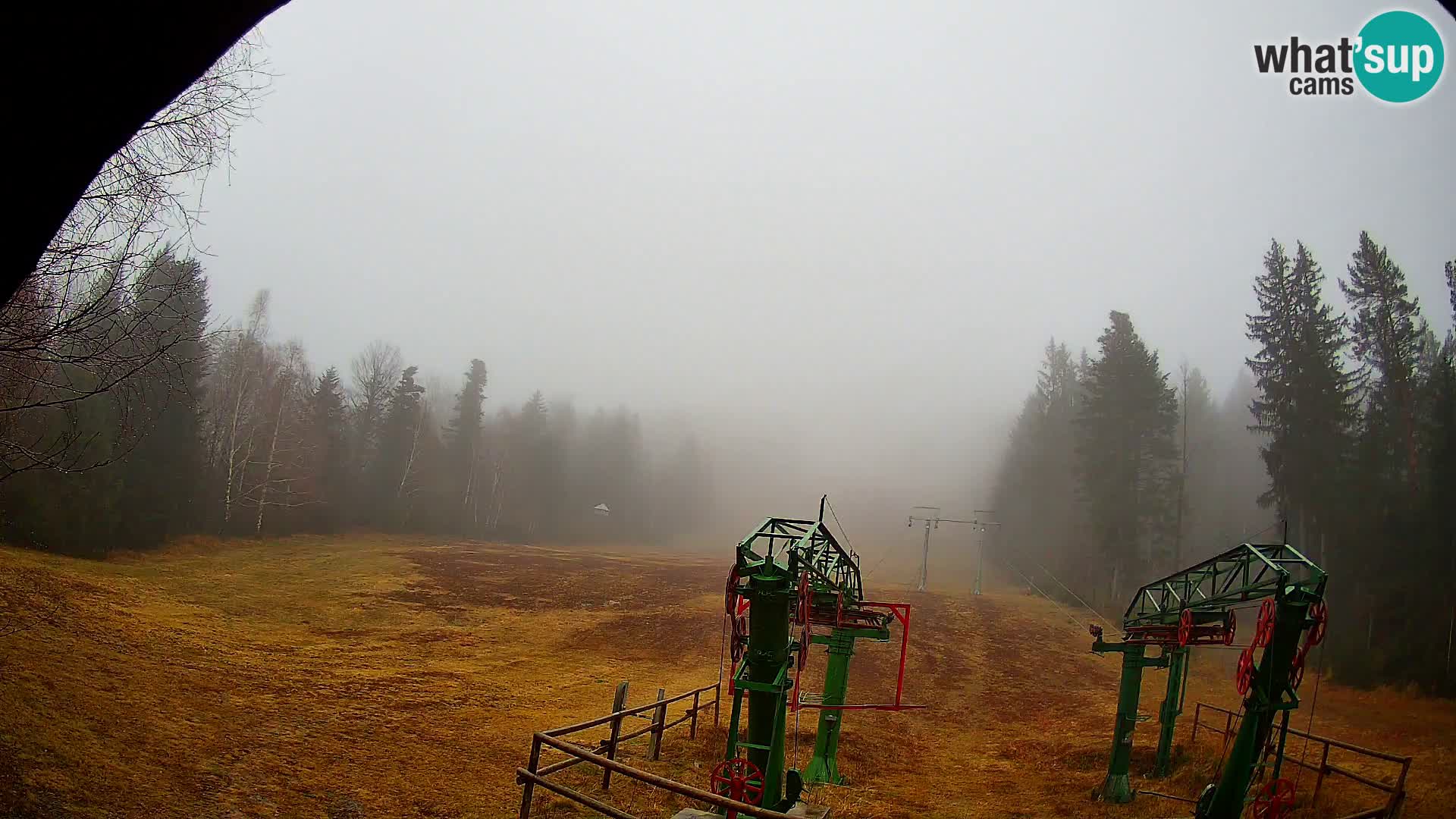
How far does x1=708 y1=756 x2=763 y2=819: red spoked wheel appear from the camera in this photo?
34.3 ft

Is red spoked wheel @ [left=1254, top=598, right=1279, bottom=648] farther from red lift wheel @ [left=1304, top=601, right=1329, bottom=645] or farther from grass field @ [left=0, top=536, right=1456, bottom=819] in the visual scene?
grass field @ [left=0, top=536, right=1456, bottom=819]

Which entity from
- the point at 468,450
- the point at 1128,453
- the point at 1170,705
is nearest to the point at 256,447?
the point at 468,450

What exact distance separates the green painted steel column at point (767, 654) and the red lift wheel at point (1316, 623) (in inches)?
321

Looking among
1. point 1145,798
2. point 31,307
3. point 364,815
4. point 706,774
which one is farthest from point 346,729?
point 1145,798

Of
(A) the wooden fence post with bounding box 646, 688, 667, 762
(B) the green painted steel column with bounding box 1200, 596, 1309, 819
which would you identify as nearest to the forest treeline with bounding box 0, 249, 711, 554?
(A) the wooden fence post with bounding box 646, 688, 667, 762

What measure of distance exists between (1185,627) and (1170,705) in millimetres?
2558

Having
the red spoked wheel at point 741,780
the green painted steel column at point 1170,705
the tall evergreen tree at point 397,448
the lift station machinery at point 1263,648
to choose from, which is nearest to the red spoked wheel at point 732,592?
the red spoked wheel at point 741,780

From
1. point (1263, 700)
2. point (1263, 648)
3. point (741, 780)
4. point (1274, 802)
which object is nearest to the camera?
point (741, 780)

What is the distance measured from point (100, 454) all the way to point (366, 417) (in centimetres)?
3403

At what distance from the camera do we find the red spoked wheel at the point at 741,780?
34.3 ft

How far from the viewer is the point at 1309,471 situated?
1195 inches

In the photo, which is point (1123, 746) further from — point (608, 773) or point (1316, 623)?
point (608, 773)

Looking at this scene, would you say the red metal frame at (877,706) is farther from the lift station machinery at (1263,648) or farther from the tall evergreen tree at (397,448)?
the tall evergreen tree at (397,448)

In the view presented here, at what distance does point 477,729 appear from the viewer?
690 inches
